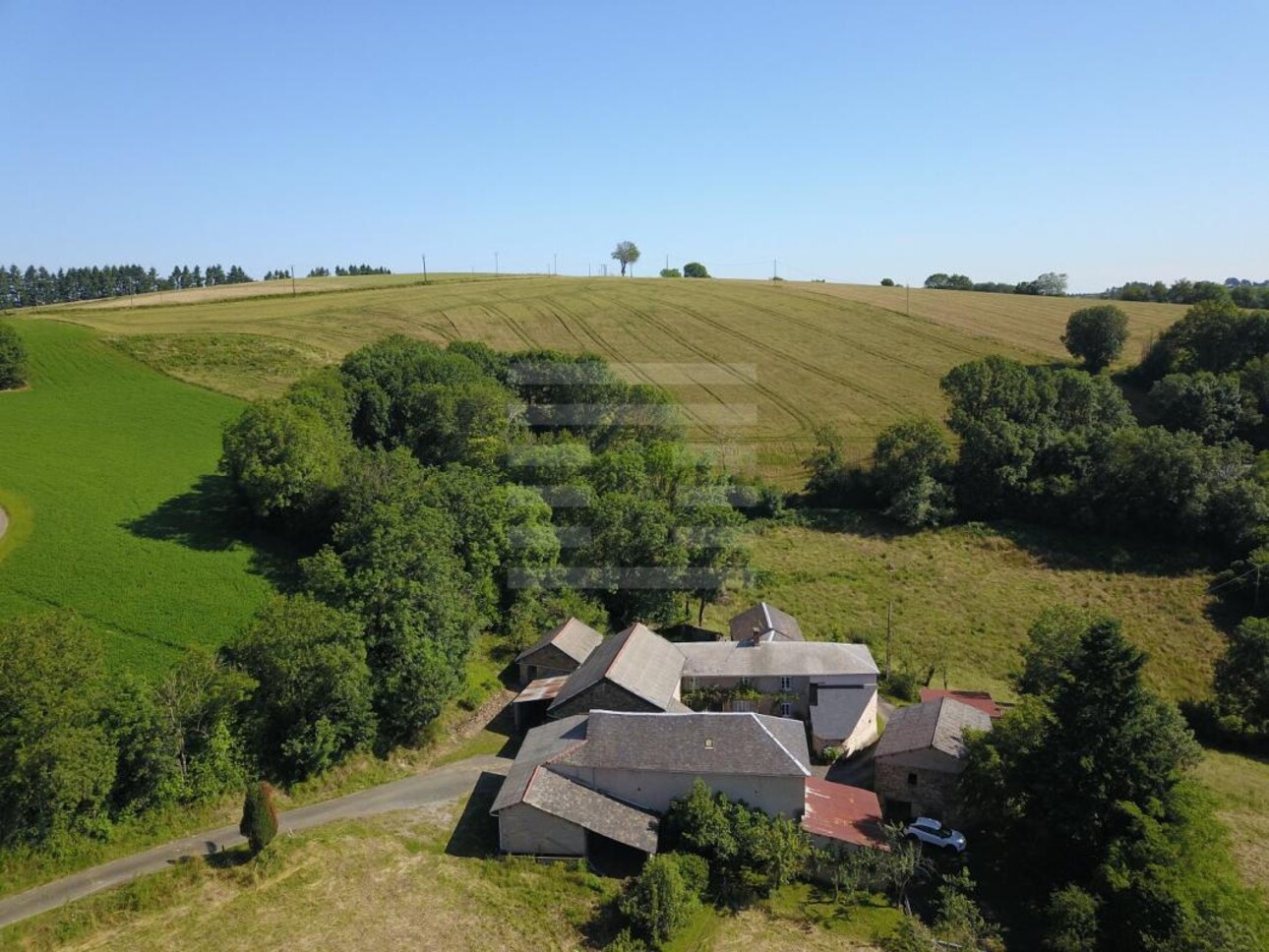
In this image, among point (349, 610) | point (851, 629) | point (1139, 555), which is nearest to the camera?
point (349, 610)

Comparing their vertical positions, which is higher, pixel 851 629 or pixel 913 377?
pixel 913 377

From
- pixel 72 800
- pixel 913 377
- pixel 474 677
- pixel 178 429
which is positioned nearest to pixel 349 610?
pixel 474 677

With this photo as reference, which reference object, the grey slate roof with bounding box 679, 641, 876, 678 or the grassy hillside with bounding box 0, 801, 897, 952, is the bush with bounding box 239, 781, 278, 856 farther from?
the grey slate roof with bounding box 679, 641, 876, 678

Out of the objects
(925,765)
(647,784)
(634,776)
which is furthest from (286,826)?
(925,765)

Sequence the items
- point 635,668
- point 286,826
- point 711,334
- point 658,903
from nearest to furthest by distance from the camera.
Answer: point 658,903, point 286,826, point 635,668, point 711,334

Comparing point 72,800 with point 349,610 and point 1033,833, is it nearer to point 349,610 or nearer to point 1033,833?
point 349,610

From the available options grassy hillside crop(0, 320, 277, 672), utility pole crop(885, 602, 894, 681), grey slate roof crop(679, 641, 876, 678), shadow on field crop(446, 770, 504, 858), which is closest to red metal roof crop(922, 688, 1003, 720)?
grey slate roof crop(679, 641, 876, 678)

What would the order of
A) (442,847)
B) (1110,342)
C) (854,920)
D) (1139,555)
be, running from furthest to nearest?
(1110,342) < (1139,555) < (442,847) < (854,920)

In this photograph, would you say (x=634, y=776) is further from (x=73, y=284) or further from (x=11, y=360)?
(x=73, y=284)
